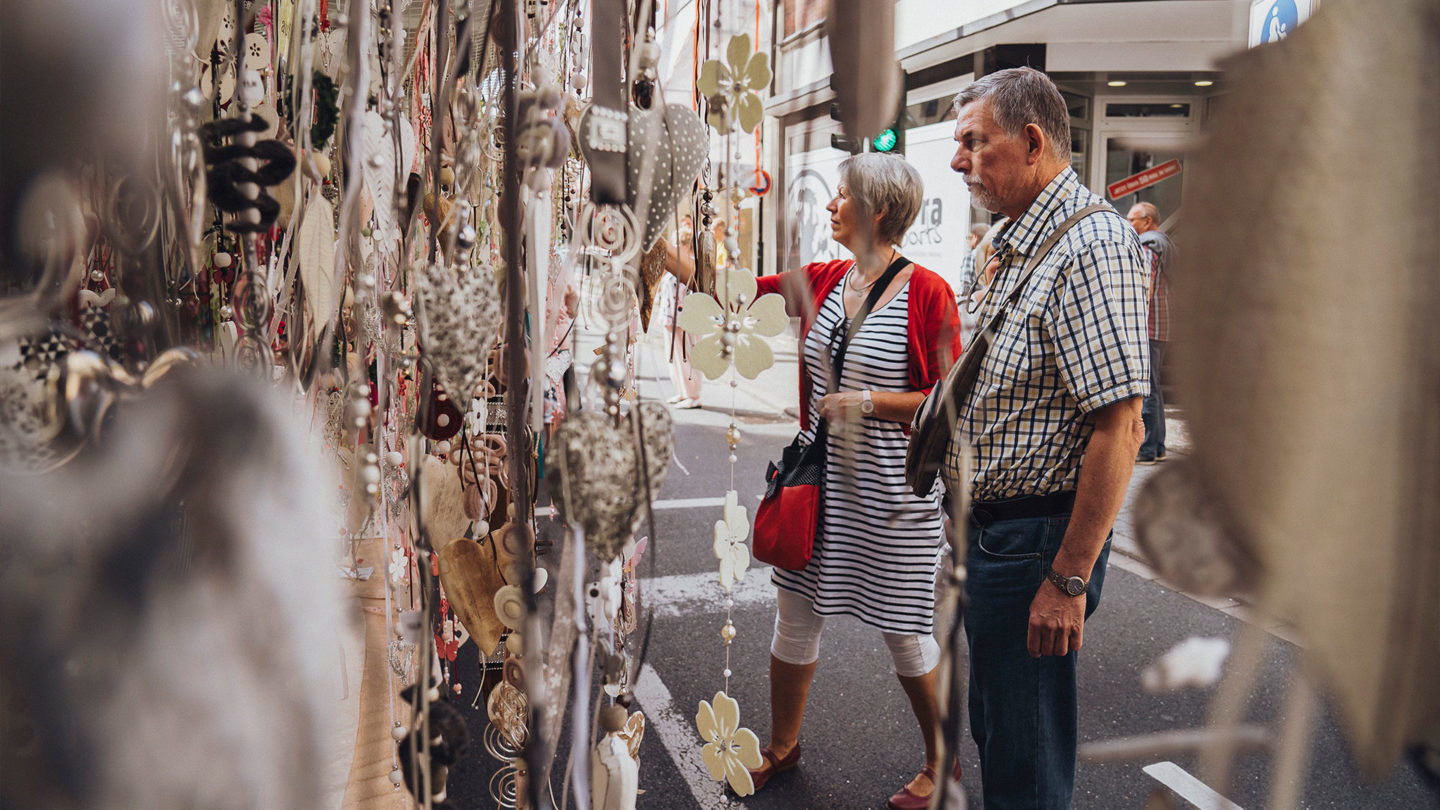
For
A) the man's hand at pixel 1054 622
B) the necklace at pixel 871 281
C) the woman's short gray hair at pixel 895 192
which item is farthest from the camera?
the necklace at pixel 871 281

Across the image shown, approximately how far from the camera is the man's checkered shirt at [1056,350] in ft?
3.42

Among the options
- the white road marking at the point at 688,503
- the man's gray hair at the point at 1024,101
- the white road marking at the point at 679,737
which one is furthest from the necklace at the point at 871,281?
the white road marking at the point at 688,503

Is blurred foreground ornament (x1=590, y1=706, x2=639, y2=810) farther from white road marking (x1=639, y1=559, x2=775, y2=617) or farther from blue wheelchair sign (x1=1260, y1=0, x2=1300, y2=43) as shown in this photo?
white road marking (x1=639, y1=559, x2=775, y2=617)

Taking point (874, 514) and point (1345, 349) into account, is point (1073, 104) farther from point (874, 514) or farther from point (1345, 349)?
point (1345, 349)

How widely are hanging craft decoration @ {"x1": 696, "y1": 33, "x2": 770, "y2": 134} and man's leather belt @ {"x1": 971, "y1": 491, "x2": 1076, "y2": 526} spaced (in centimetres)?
85

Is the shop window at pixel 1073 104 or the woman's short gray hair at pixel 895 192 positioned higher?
the shop window at pixel 1073 104

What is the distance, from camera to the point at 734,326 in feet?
1.93

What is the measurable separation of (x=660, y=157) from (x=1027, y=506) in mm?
879

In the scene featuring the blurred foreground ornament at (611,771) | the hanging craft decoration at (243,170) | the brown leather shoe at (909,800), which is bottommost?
the brown leather shoe at (909,800)

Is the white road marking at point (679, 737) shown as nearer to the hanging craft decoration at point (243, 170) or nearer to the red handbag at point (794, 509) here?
the red handbag at point (794, 509)

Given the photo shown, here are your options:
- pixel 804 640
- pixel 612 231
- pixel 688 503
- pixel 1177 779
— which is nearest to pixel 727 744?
pixel 612 231

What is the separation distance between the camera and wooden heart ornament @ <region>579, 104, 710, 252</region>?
1.65ft

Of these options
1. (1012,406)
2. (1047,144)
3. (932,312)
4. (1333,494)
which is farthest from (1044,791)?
(1333,494)

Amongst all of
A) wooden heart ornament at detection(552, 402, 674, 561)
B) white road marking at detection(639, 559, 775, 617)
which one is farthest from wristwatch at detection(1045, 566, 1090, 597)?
white road marking at detection(639, 559, 775, 617)
